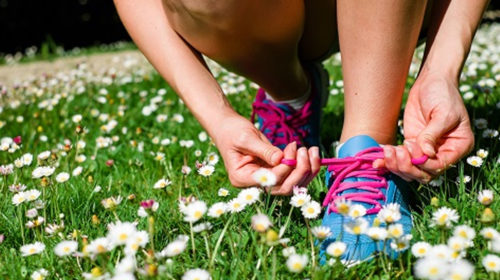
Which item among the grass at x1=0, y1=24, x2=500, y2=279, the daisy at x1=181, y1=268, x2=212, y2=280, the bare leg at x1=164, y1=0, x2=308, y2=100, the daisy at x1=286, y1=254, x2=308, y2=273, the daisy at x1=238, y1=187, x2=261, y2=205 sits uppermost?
the bare leg at x1=164, y1=0, x2=308, y2=100

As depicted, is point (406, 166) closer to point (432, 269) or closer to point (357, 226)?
point (357, 226)

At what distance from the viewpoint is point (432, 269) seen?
0.84 m

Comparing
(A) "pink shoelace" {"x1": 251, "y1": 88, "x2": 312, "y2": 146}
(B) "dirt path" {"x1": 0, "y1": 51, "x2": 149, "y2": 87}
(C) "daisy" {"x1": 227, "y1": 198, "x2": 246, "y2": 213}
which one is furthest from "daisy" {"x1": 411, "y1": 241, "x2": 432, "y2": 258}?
(B) "dirt path" {"x1": 0, "y1": 51, "x2": 149, "y2": 87}

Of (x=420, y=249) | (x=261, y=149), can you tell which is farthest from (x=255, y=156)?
(x=420, y=249)

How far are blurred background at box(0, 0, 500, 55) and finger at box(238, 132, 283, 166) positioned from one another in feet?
18.9

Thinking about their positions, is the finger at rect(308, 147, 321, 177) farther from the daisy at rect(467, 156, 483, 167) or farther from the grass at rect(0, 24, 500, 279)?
the daisy at rect(467, 156, 483, 167)

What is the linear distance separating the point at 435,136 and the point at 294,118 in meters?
0.65

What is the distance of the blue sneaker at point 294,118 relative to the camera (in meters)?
1.71

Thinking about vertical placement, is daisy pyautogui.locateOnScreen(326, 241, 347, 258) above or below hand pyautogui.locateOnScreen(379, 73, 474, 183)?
below

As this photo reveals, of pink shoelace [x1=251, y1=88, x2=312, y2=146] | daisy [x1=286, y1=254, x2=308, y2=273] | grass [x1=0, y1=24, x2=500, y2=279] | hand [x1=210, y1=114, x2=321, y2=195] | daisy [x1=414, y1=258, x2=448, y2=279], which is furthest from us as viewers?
pink shoelace [x1=251, y1=88, x2=312, y2=146]

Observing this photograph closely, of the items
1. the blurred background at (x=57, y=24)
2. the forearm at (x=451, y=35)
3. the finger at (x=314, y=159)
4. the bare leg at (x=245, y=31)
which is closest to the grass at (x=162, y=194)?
the finger at (x=314, y=159)

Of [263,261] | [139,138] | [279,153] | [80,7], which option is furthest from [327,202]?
[80,7]

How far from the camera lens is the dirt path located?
429 centimetres

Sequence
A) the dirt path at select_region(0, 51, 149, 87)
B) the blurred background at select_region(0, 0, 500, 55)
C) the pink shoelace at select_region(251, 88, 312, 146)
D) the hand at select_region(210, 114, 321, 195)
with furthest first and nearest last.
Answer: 1. the blurred background at select_region(0, 0, 500, 55)
2. the dirt path at select_region(0, 51, 149, 87)
3. the pink shoelace at select_region(251, 88, 312, 146)
4. the hand at select_region(210, 114, 321, 195)
